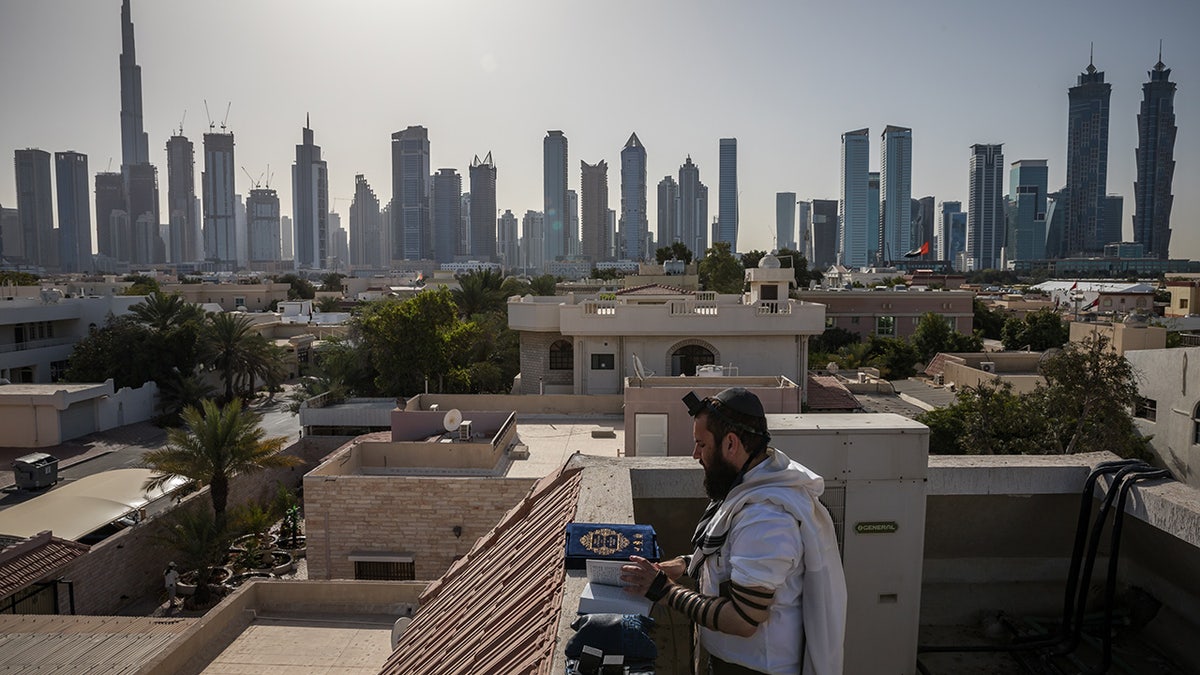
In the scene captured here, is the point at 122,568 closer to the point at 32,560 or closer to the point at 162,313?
the point at 32,560

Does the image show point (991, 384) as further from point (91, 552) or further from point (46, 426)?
point (46, 426)

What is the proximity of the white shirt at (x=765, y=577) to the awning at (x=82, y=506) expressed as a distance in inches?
668

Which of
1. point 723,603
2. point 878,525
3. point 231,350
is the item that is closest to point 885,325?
point 231,350

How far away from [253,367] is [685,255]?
41.1 meters

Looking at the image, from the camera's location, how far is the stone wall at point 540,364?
23.4 metres

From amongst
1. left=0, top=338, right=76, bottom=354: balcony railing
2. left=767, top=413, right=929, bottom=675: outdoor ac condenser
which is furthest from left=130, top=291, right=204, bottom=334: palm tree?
left=767, top=413, right=929, bottom=675: outdoor ac condenser

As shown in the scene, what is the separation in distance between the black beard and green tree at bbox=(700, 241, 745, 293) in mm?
51861

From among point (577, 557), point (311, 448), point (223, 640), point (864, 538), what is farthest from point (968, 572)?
point (311, 448)

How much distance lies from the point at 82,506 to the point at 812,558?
1872 cm

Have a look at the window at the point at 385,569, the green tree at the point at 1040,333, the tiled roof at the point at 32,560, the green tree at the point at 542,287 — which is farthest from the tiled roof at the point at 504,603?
the green tree at the point at 542,287

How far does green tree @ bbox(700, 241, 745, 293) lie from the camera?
54812mm

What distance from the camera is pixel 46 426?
87.1 ft

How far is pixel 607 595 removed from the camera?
8.28 ft

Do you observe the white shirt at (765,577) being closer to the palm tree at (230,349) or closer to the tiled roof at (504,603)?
the tiled roof at (504,603)
